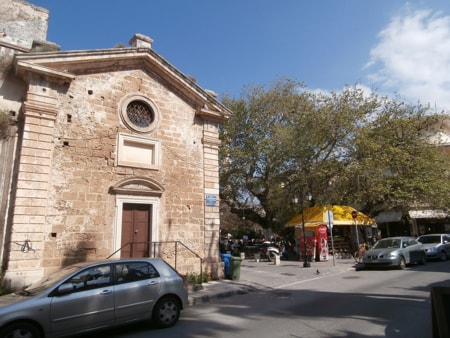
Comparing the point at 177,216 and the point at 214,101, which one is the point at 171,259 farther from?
the point at 214,101

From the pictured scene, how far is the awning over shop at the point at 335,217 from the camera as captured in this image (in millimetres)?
20438

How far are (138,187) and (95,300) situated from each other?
6158mm

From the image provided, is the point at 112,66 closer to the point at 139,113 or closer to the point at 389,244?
the point at 139,113

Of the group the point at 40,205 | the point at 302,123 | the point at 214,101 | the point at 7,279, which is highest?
the point at 302,123

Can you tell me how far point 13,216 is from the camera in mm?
9430

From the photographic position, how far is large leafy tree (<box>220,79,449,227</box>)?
67.7 ft

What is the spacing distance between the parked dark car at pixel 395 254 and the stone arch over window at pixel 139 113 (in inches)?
454

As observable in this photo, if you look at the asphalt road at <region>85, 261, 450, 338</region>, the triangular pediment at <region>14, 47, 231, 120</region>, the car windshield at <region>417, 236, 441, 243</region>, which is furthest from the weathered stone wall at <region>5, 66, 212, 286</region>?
the car windshield at <region>417, 236, 441, 243</region>

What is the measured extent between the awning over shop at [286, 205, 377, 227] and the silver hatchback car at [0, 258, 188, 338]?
48.7ft

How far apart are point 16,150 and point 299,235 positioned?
1722cm

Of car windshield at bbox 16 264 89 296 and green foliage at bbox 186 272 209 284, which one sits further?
green foliage at bbox 186 272 209 284

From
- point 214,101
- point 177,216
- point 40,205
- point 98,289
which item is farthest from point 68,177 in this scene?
point 214,101

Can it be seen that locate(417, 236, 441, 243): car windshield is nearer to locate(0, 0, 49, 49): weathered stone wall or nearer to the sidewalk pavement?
the sidewalk pavement

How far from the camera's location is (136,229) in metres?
11.7
